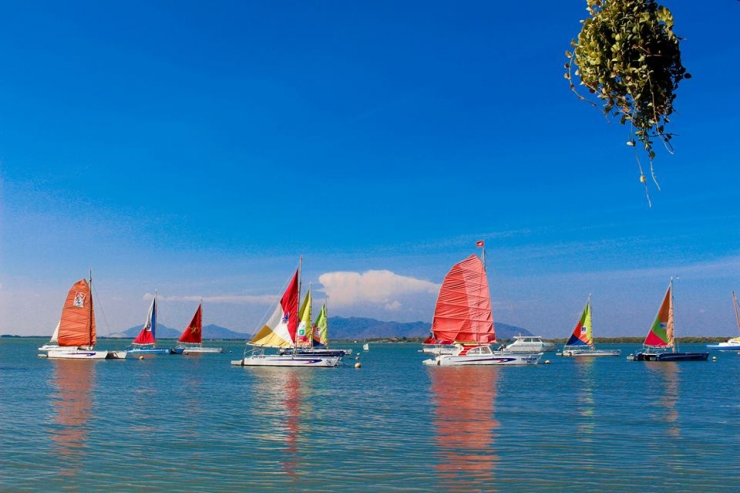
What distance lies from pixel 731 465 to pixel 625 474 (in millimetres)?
3633

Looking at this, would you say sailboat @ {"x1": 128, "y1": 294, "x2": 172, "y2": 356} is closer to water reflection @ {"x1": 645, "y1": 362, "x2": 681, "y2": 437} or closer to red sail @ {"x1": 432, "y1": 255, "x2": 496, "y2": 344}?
red sail @ {"x1": 432, "y1": 255, "x2": 496, "y2": 344}

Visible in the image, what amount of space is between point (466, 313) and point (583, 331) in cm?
5265

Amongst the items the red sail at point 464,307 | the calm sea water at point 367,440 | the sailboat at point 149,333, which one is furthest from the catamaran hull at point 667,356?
the sailboat at point 149,333

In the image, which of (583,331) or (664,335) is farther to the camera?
(583,331)

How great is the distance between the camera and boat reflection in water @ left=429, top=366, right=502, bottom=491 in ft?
53.4

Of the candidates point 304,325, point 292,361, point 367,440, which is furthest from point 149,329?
point 367,440

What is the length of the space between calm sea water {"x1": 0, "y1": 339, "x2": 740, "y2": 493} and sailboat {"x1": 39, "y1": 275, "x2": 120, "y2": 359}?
33.0 m

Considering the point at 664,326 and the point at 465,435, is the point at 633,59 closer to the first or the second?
the point at 465,435

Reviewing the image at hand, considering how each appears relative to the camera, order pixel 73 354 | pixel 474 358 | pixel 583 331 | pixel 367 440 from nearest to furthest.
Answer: pixel 367 440 → pixel 474 358 → pixel 73 354 → pixel 583 331

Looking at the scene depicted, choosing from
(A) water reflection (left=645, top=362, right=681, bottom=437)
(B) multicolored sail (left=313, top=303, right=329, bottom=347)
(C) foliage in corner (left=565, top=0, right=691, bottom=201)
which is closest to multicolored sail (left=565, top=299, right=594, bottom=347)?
(B) multicolored sail (left=313, top=303, right=329, bottom=347)

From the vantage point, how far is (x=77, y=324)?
73562 mm

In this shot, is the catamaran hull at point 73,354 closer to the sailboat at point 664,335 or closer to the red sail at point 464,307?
the red sail at point 464,307

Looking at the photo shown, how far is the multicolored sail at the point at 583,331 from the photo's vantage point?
105450 millimetres

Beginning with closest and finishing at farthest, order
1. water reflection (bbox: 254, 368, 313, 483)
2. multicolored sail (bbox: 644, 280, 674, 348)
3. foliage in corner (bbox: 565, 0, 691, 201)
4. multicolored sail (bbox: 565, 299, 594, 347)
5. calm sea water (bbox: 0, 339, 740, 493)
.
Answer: foliage in corner (bbox: 565, 0, 691, 201) < calm sea water (bbox: 0, 339, 740, 493) < water reflection (bbox: 254, 368, 313, 483) < multicolored sail (bbox: 644, 280, 674, 348) < multicolored sail (bbox: 565, 299, 594, 347)
